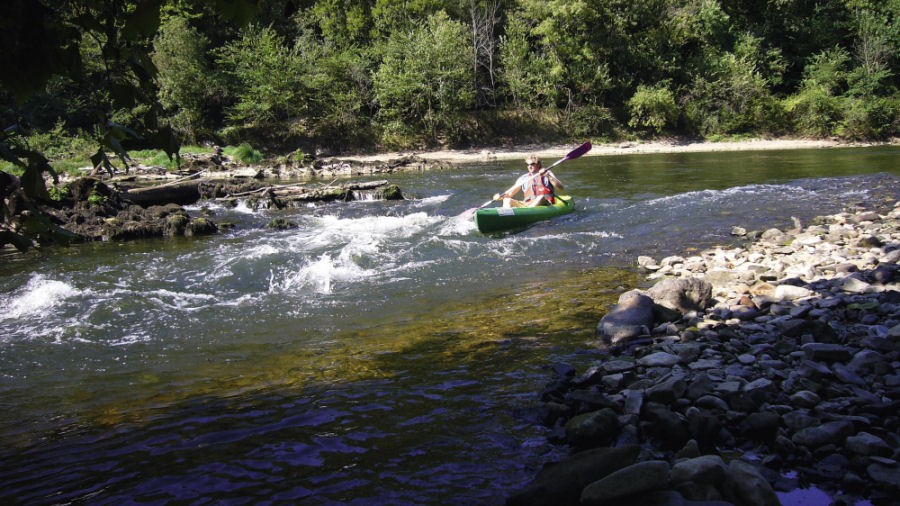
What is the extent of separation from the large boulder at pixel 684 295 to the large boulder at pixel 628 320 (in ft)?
0.92

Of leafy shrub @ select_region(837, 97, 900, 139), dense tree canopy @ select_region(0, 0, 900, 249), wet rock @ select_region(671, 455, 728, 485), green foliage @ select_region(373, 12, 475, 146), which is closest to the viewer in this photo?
wet rock @ select_region(671, 455, 728, 485)

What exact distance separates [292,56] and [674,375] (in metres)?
30.0

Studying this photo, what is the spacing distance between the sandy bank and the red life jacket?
14.4m

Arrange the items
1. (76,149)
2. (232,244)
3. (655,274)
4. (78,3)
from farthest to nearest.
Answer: (76,149) → (232,244) → (655,274) → (78,3)

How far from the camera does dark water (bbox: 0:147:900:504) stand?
326 centimetres

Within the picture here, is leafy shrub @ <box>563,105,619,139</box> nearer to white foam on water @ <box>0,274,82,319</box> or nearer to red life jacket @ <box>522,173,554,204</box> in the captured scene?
red life jacket @ <box>522,173,554,204</box>

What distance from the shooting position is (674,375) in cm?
379

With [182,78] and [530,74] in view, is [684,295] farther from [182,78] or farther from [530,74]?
[182,78]

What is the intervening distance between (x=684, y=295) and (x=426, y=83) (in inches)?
1027

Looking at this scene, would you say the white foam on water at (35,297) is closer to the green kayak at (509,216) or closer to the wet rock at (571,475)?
the green kayak at (509,216)

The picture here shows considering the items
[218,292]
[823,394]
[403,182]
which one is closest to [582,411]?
[823,394]

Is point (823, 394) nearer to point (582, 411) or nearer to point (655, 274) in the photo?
point (582, 411)

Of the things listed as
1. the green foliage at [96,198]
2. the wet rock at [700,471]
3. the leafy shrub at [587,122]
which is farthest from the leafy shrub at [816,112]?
the wet rock at [700,471]

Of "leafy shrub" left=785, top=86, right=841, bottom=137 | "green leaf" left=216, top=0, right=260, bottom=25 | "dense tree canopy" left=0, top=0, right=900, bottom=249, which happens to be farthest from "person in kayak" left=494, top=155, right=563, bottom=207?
"leafy shrub" left=785, top=86, right=841, bottom=137
